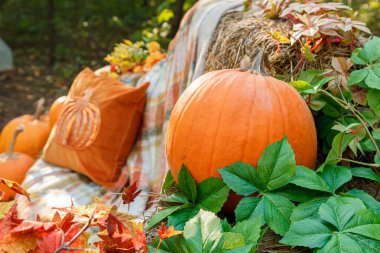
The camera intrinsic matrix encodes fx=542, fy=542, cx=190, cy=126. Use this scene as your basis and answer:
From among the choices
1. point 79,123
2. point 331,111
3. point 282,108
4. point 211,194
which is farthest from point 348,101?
point 79,123

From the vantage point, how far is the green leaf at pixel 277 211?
3.68ft

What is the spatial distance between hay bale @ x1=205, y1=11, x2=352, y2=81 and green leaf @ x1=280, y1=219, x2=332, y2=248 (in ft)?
2.23

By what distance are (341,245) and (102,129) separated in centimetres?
173

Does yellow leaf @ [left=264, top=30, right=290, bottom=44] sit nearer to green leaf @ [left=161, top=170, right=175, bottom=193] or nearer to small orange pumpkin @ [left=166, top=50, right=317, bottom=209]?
small orange pumpkin @ [left=166, top=50, right=317, bottom=209]

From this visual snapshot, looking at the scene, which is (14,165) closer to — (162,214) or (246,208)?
(162,214)

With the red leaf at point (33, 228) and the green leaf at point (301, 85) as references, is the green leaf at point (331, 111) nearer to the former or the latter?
the green leaf at point (301, 85)

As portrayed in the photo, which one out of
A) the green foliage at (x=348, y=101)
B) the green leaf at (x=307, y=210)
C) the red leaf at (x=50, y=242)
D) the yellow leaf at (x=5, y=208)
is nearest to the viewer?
the red leaf at (x=50, y=242)

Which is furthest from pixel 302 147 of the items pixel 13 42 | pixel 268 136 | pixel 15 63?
pixel 13 42

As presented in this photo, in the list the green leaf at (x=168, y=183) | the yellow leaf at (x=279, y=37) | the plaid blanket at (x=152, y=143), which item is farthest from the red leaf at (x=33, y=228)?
the plaid blanket at (x=152, y=143)

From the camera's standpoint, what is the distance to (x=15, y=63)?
6031 mm

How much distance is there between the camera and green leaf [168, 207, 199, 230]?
1196 mm

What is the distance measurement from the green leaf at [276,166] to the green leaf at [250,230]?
0.57 feet

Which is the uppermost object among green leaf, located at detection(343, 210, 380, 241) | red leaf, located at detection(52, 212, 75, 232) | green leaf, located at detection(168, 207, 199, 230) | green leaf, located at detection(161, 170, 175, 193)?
red leaf, located at detection(52, 212, 75, 232)

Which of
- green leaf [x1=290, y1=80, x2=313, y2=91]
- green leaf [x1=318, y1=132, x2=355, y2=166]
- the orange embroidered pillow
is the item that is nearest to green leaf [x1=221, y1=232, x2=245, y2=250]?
green leaf [x1=318, y1=132, x2=355, y2=166]
